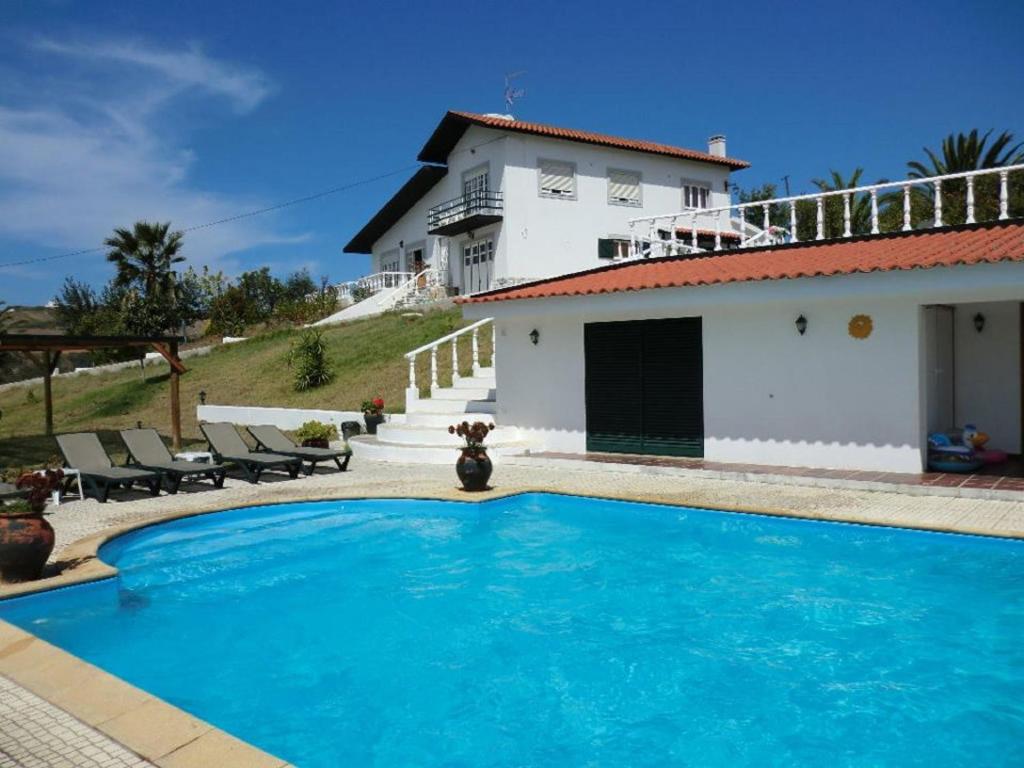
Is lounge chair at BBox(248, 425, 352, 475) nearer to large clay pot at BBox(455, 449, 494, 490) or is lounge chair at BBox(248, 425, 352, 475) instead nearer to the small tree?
large clay pot at BBox(455, 449, 494, 490)

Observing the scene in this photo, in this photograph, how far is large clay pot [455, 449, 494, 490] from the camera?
1188 cm

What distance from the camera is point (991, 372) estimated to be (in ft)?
43.5

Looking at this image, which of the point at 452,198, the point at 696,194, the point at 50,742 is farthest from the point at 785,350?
the point at 696,194

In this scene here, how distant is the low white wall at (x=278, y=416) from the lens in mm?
21156

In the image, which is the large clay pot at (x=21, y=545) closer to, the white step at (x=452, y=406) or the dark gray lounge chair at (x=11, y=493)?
A: the dark gray lounge chair at (x=11, y=493)

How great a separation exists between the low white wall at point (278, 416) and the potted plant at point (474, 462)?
21.9 feet

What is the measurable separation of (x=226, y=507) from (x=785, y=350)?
9.45m

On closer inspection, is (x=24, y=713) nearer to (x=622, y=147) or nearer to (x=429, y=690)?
(x=429, y=690)

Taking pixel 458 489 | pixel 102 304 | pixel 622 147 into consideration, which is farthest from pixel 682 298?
pixel 102 304

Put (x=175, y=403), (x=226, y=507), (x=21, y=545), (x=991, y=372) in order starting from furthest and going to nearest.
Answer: (x=175, y=403) → (x=991, y=372) → (x=226, y=507) → (x=21, y=545)

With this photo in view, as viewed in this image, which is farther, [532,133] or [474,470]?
[532,133]

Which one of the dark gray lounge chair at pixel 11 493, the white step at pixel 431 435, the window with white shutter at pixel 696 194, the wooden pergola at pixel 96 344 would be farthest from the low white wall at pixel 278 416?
the window with white shutter at pixel 696 194

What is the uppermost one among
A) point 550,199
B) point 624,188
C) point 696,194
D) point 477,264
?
point 696,194

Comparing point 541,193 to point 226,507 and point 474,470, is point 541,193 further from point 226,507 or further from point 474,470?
point 226,507
